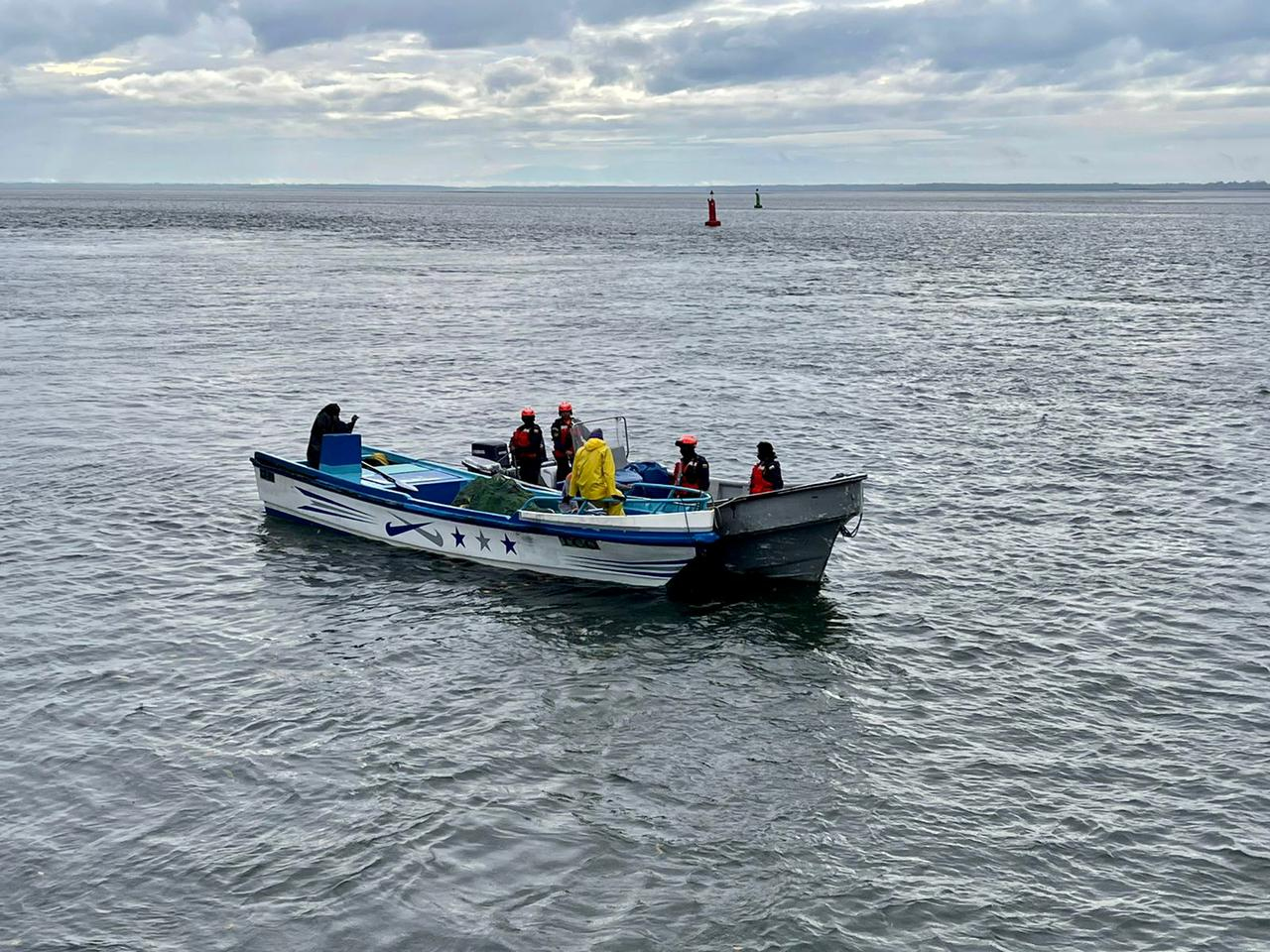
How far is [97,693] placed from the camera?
16.0 meters

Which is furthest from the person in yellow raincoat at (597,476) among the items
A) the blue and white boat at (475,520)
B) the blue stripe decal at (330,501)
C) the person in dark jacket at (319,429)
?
the person in dark jacket at (319,429)

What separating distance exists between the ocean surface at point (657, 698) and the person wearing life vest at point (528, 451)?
2.31 metres

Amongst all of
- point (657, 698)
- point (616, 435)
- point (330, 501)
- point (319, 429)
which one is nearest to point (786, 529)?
point (657, 698)

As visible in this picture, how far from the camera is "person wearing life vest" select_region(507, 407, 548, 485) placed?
22188 millimetres

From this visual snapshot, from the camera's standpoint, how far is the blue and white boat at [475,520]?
19.3m

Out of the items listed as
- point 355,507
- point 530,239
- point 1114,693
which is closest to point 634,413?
point 355,507

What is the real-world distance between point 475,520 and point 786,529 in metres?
5.09

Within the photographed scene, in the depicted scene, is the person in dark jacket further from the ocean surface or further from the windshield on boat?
the windshield on boat

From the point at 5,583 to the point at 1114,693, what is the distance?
16.5 metres

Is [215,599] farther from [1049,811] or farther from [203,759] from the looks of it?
[1049,811]

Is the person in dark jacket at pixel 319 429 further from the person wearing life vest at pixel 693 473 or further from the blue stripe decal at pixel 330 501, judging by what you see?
the person wearing life vest at pixel 693 473

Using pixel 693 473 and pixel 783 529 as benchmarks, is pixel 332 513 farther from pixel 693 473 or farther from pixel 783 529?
pixel 783 529

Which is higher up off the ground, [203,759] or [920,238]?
[920,238]

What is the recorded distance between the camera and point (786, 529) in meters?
19.1
